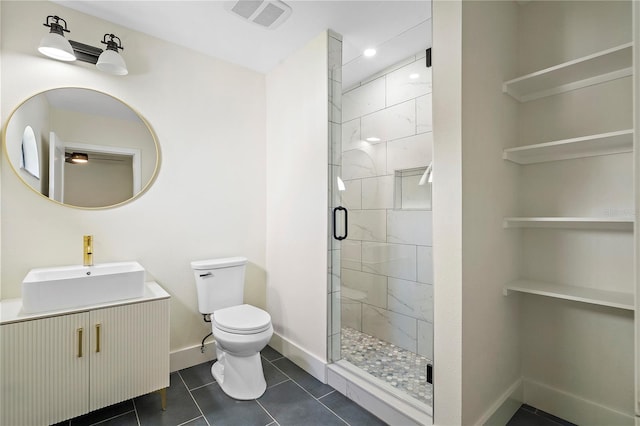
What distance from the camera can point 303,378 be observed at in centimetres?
226

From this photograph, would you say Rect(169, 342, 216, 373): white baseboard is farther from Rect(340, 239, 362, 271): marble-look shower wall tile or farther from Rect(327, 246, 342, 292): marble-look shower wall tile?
Rect(340, 239, 362, 271): marble-look shower wall tile

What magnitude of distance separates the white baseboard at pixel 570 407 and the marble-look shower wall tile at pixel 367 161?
68.7 inches

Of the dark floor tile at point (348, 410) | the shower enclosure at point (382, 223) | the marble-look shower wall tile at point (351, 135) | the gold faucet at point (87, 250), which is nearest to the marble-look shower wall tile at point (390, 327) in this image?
the shower enclosure at point (382, 223)

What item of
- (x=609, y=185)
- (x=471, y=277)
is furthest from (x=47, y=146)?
(x=609, y=185)

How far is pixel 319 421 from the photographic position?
1.80m

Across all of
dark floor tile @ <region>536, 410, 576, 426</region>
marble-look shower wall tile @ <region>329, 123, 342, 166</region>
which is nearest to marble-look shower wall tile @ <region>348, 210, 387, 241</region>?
marble-look shower wall tile @ <region>329, 123, 342, 166</region>

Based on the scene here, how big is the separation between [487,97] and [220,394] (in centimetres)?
248

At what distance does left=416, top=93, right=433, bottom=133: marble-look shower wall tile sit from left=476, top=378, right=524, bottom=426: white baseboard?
171cm

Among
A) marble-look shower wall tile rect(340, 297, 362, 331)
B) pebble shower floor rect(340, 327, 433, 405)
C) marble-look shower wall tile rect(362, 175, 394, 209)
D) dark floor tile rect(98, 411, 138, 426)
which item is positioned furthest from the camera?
marble-look shower wall tile rect(362, 175, 394, 209)

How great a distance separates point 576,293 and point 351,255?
136 centimetres

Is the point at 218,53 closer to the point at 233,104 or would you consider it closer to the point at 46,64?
the point at 233,104

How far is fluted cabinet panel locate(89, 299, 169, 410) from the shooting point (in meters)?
1.70

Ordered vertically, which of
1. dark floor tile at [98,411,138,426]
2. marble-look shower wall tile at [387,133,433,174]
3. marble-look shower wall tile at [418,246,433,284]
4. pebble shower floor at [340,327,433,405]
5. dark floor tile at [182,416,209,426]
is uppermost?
marble-look shower wall tile at [387,133,433,174]

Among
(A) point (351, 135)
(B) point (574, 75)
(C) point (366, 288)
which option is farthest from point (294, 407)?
(B) point (574, 75)
